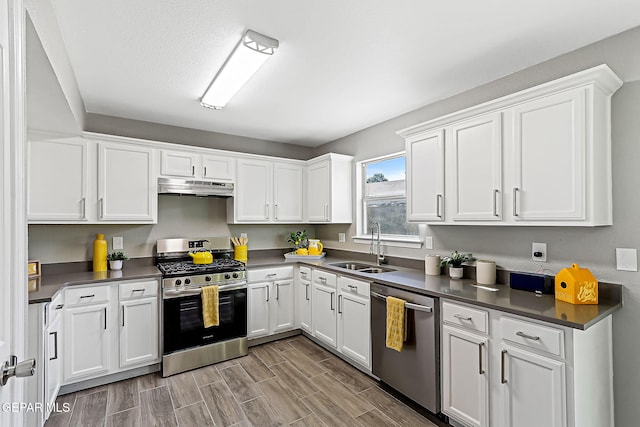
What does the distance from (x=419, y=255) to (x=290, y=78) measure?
6.72 ft

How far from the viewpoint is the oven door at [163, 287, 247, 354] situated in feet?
9.78

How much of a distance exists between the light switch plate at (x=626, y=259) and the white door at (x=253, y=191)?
3254 mm

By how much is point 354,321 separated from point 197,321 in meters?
1.52

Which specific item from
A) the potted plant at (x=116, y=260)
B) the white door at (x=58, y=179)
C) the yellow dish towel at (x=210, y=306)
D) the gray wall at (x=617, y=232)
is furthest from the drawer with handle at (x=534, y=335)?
the white door at (x=58, y=179)

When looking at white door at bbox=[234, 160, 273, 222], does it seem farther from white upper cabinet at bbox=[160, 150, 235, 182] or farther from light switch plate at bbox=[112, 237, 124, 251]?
light switch plate at bbox=[112, 237, 124, 251]

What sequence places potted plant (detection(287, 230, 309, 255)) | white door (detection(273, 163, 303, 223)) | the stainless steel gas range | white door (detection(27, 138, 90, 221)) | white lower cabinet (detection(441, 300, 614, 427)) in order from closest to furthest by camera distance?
white lower cabinet (detection(441, 300, 614, 427)), white door (detection(27, 138, 90, 221)), the stainless steel gas range, white door (detection(273, 163, 303, 223)), potted plant (detection(287, 230, 309, 255))

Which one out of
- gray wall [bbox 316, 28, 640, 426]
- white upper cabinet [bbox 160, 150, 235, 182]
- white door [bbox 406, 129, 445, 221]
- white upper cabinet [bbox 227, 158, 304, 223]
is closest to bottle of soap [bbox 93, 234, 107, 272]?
white upper cabinet [bbox 160, 150, 235, 182]

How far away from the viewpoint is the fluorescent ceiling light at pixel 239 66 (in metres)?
1.98

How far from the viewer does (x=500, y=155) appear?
2.25m

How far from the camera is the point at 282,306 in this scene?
3.74 meters

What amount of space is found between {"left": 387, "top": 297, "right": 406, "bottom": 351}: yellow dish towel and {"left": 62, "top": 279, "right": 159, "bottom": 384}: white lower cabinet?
2.13 metres

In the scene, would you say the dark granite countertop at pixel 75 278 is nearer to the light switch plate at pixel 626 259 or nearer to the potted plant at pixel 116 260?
the potted plant at pixel 116 260

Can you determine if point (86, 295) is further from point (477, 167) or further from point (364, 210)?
point (477, 167)

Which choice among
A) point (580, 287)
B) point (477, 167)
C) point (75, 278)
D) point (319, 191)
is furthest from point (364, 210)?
point (75, 278)
